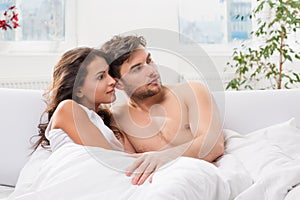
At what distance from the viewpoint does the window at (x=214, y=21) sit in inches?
159

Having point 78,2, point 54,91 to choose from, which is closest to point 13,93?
point 54,91

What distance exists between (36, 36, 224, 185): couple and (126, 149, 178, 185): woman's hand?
0.14m

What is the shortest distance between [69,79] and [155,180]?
0.72 meters

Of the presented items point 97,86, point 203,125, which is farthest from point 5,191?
point 203,125

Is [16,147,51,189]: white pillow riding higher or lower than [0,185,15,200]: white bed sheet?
higher

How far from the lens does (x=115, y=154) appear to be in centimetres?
155

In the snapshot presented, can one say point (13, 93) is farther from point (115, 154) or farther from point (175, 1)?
point (175, 1)

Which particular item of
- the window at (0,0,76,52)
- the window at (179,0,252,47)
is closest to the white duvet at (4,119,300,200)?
the window at (0,0,76,52)

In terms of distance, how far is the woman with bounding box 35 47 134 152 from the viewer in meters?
1.75

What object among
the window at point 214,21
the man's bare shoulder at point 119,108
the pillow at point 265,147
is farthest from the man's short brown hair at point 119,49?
the window at point 214,21

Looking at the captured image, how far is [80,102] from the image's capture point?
1922mm

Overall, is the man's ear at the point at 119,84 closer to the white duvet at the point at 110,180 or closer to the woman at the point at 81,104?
the woman at the point at 81,104

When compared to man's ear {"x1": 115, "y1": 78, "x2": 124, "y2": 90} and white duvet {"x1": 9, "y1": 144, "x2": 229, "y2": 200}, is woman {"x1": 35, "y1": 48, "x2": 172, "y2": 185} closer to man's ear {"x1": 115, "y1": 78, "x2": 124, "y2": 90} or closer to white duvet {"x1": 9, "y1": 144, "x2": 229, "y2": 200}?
man's ear {"x1": 115, "y1": 78, "x2": 124, "y2": 90}

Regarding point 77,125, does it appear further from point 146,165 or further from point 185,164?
point 185,164
